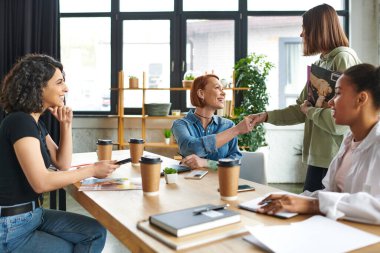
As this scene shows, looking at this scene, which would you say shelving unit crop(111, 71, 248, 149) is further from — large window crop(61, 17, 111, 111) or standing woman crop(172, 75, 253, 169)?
standing woman crop(172, 75, 253, 169)

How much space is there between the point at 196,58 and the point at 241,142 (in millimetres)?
1316

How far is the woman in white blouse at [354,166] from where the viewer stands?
1.20 meters

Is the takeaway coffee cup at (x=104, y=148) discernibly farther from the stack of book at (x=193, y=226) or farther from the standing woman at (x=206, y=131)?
the stack of book at (x=193, y=226)

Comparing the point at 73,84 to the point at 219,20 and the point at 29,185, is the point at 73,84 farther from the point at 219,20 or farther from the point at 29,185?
the point at 29,185

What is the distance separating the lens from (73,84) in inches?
215

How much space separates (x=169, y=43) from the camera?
5.31 meters

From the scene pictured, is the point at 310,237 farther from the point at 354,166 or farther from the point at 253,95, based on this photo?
the point at 253,95

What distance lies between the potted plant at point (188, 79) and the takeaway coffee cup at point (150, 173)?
11.1 feet

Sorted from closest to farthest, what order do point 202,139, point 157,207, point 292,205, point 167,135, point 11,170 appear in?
point 292,205 → point 157,207 → point 11,170 → point 202,139 → point 167,135

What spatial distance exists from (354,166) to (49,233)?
129cm

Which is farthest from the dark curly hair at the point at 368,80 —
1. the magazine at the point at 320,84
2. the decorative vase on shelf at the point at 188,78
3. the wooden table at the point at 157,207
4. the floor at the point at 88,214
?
the decorative vase on shelf at the point at 188,78

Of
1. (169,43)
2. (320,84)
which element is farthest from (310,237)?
(169,43)

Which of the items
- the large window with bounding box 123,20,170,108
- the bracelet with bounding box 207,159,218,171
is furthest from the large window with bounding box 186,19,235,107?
the bracelet with bounding box 207,159,218,171

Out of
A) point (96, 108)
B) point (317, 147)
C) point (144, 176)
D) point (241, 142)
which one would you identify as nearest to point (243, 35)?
point (241, 142)
